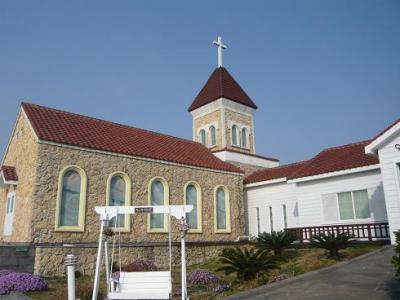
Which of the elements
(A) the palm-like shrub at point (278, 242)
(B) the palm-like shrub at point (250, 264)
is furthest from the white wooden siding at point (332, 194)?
(B) the palm-like shrub at point (250, 264)

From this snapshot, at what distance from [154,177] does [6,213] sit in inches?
303

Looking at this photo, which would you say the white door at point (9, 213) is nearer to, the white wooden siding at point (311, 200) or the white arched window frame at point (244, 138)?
the white wooden siding at point (311, 200)

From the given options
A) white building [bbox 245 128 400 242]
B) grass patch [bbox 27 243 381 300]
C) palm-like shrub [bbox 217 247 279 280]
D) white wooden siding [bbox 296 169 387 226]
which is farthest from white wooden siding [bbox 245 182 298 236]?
palm-like shrub [bbox 217 247 279 280]

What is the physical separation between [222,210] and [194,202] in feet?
8.22

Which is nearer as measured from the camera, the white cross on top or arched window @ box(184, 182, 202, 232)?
arched window @ box(184, 182, 202, 232)

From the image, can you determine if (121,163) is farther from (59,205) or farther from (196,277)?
(196,277)

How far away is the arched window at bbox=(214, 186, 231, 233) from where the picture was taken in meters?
23.1

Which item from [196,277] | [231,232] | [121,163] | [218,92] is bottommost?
[196,277]

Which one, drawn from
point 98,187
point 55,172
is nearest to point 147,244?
point 98,187

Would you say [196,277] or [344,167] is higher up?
[344,167]

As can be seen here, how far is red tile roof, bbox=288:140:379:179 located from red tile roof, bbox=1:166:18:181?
583 inches

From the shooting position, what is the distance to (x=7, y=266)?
553 inches

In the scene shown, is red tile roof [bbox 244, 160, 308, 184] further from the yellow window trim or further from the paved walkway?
the paved walkway

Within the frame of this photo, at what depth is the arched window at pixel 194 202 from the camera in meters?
21.7
